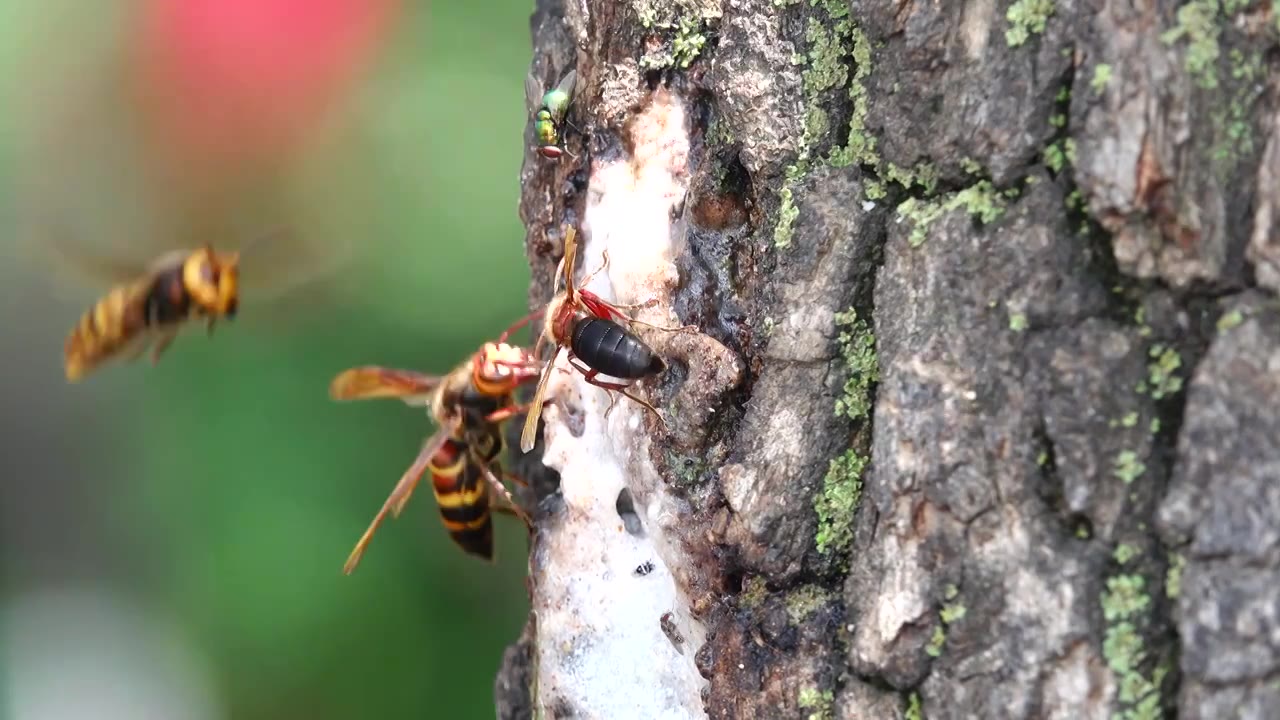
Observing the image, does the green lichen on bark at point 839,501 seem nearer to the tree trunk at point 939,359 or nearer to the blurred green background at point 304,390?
the tree trunk at point 939,359

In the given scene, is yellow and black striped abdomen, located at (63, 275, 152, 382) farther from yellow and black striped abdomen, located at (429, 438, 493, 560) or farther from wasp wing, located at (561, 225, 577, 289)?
wasp wing, located at (561, 225, 577, 289)

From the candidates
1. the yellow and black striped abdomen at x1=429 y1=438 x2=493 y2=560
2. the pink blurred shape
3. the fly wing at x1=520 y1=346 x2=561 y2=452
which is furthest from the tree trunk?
the pink blurred shape

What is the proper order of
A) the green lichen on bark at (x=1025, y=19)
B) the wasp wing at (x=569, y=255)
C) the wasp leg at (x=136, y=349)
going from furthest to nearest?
1. the wasp leg at (x=136, y=349)
2. the wasp wing at (x=569, y=255)
3. the green lichen on bark at (x=1025, y=19)

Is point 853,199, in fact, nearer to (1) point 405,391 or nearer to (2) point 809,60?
(2) point 809,60

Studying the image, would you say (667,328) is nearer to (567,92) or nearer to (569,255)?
(569,255)

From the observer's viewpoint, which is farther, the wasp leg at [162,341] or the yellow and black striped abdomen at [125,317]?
the wasp leg at [162,341]

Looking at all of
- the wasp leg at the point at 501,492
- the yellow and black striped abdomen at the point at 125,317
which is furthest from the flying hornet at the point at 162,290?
the wasp leg at the point at 501,492
